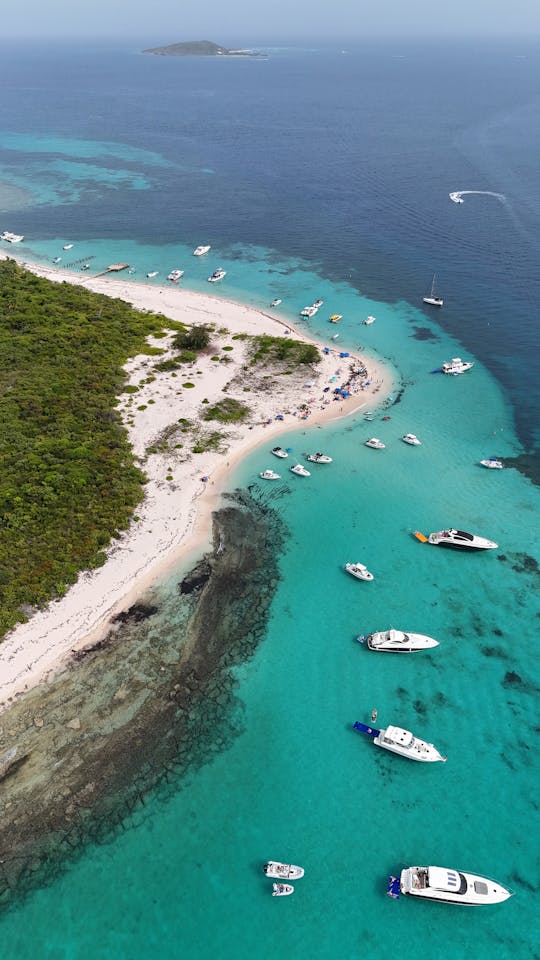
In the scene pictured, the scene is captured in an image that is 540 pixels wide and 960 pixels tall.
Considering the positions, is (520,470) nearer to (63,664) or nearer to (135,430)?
(135,430)

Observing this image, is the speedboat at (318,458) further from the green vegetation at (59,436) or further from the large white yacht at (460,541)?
the green vegetation at (59,436)

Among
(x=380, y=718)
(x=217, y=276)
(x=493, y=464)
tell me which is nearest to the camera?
(x=380, y=718)

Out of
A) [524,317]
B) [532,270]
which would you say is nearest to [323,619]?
[524,317]

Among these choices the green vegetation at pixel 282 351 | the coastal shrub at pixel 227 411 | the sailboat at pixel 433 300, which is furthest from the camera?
the sailboat at pixel 433 300

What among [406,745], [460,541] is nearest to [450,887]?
[406,745]

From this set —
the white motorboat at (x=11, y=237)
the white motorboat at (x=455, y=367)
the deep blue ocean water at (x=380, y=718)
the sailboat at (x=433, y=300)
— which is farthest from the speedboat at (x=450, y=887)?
the white motorboat at (x=11, y=237)

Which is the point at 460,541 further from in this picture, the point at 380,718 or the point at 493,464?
the point at 380,718

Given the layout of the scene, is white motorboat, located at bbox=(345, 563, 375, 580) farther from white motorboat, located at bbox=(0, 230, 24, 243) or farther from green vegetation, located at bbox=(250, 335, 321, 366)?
white motorboat, located at bbox=(0, 230, 24, 243)

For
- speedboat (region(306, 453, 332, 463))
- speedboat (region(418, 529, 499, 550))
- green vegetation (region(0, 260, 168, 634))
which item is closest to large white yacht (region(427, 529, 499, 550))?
speedboat (region(418, 529, 499, 550))
